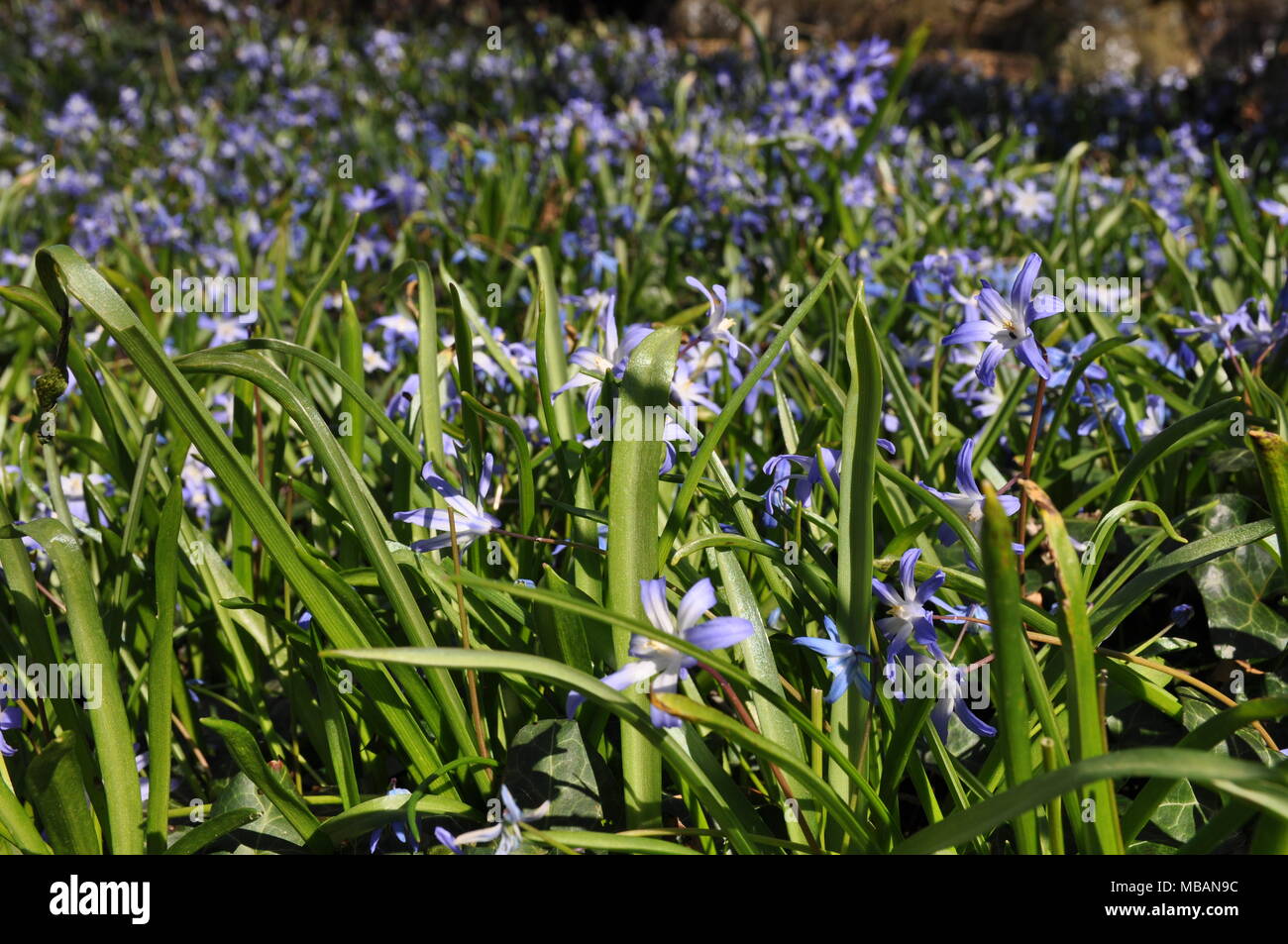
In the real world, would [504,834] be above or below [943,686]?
below

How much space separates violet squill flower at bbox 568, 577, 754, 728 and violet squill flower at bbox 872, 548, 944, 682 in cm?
26

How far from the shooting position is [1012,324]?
1.42 metres

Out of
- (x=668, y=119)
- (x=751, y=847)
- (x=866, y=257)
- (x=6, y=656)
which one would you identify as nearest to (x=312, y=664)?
(x=6, y=656)

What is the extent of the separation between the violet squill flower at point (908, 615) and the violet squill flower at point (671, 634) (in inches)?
10.0

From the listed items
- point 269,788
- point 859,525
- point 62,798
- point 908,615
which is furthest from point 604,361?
point 62,798

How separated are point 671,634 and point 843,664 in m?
0.26

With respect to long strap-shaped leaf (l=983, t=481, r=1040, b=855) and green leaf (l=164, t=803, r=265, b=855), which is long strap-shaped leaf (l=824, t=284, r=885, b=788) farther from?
green leaf (l=164, t=803, r=265, b=855)

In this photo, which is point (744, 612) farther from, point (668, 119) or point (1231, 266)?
point (668, 119)

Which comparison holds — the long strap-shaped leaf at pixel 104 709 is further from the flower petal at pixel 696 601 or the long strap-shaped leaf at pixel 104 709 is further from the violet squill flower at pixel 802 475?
the violet squill flower at pixel 802 475

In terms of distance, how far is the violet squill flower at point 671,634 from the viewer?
1.13 meters

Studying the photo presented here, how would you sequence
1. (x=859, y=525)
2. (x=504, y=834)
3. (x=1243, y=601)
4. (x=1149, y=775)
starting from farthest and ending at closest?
1. (x=1243, y=601)
2. (x=859, y=525)
3. (x=504, y=834)
4. (x=1149, y=775)

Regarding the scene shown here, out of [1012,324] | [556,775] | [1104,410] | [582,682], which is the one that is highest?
[1104,410]

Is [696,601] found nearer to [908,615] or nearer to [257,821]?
[908,615]

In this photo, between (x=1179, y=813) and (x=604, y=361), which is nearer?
(x=1179, y=813)
